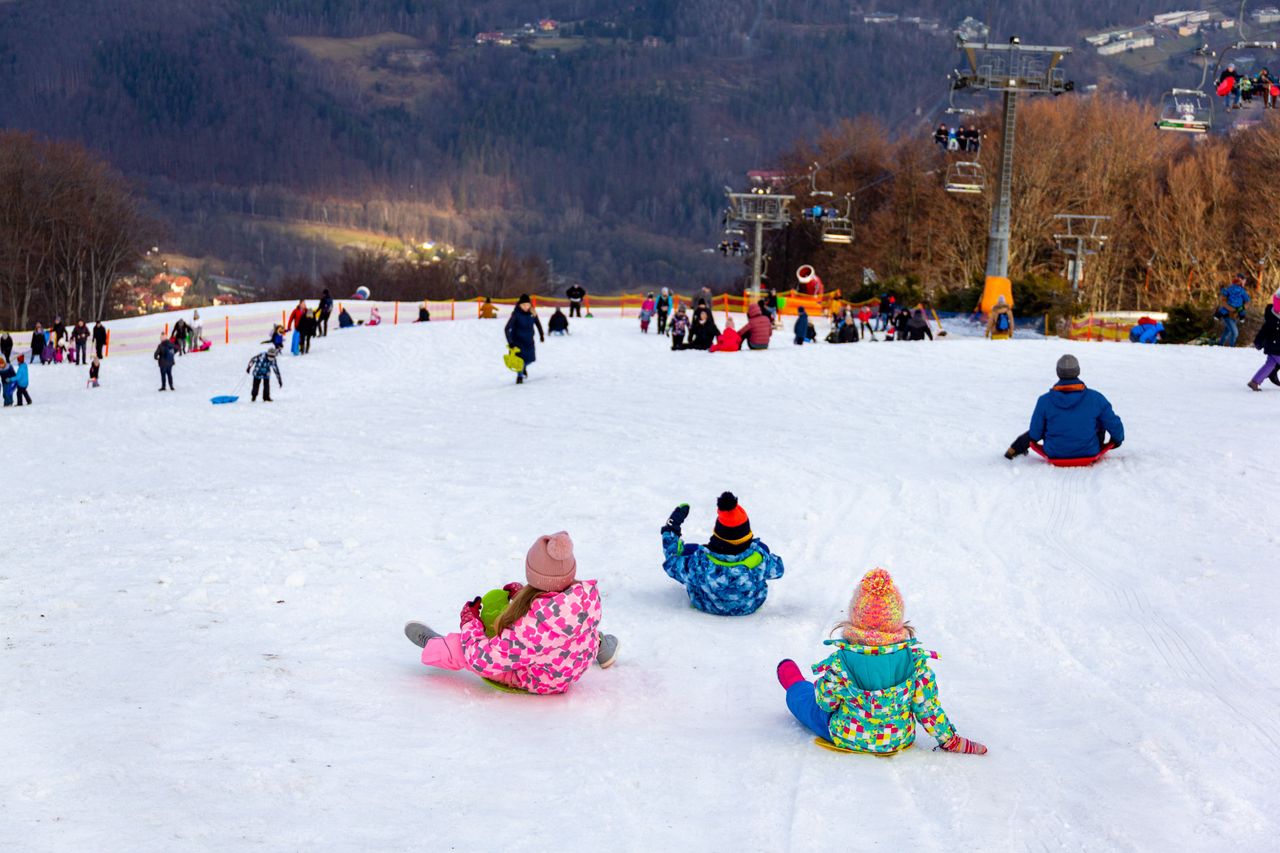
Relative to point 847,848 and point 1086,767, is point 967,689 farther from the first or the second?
point 847,848

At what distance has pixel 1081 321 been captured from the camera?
40281 mm

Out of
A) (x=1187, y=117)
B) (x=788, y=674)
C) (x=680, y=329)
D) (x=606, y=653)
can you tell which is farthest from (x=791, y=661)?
(x=1187, y=117)

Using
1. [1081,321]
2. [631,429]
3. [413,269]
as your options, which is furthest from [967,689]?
[413,269]

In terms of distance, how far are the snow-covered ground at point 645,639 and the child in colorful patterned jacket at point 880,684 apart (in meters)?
0.12

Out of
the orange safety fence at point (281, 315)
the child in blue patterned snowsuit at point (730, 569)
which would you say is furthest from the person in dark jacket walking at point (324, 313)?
the child in blue patterned snowsuit at point (730, 569)

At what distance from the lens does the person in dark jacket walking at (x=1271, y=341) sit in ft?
52.0

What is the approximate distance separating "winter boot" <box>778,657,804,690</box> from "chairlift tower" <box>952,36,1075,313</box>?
3606cm

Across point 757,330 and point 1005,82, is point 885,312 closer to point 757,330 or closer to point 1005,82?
point 1005,82

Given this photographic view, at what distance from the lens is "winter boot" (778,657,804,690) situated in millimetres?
6551

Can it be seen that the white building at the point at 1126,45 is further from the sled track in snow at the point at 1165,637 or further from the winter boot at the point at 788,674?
the winter boot at the point at 788,674

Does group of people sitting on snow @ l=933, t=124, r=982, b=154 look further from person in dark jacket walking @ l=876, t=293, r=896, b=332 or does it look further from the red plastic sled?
the red plastic sled

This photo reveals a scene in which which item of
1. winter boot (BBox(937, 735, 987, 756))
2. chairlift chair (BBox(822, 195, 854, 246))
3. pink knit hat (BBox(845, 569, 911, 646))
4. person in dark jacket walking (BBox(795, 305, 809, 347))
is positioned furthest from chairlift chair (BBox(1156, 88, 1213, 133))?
pink knit hat (BBox(845, 569, 911, 646))

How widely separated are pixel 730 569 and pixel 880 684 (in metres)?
2.59

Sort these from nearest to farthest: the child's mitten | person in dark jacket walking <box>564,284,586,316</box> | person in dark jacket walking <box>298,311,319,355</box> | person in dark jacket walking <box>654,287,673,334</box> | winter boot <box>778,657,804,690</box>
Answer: winter boot <box>778,657,804,690</box> < the child's mitten < person in dark jacket walking <box>298,311,319,355</box> < person in dark jacket walking <box>654,287,673,334</box> < person in dark jacket walking <box>564,284,586,316</box>
